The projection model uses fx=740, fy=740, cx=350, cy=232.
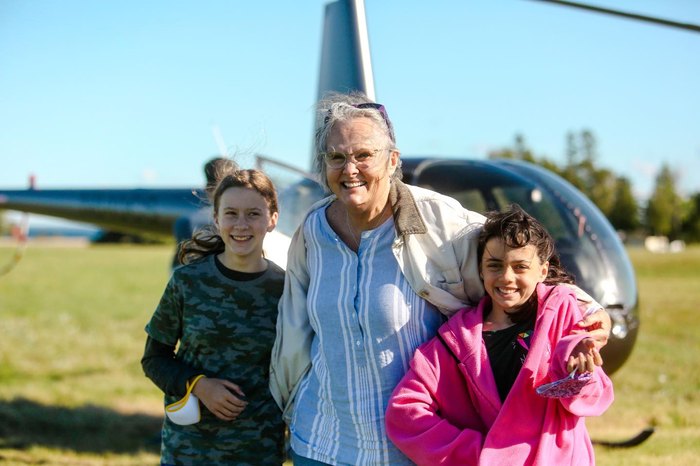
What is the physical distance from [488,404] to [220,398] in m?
0.88

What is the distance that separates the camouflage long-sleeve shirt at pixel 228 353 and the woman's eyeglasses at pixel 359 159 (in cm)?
58

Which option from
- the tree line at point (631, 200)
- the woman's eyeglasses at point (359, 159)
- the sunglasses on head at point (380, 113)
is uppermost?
the sunglasses on head at point (380, 113)

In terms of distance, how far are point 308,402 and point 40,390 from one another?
6.04m

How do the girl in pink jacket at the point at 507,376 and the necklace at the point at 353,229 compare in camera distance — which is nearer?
the girl in pink jacket at the point at 507,376

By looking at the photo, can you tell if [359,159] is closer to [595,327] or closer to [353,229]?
[353,229]

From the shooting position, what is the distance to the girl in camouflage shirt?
2445 mm

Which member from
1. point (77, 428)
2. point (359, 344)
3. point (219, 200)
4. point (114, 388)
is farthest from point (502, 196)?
point (114, 388)

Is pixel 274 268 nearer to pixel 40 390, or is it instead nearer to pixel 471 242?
pixel 471 242

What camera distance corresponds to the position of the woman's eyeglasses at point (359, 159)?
6.96 feet

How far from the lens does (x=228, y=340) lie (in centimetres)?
246

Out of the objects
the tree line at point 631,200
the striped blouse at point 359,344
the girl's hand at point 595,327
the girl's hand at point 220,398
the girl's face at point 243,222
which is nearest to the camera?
the girl's hand at point 595,327

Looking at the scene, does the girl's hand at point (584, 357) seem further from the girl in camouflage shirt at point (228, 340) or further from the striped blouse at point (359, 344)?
the girl in camouflage shirt at point (228, 340)

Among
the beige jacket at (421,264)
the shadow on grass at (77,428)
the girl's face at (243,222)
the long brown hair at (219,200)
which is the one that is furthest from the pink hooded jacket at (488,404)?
the shadow on grass at (77,428)

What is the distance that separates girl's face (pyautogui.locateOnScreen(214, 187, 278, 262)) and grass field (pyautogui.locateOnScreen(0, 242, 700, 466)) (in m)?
2.91
